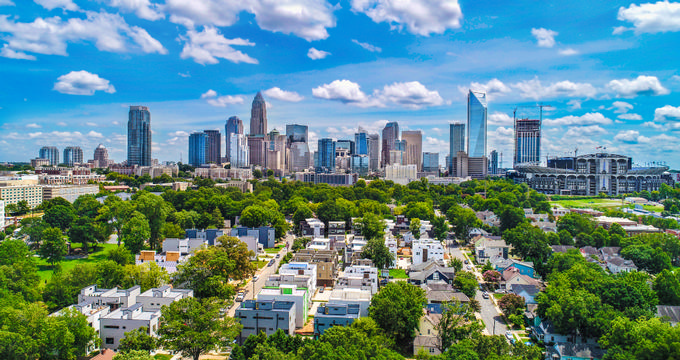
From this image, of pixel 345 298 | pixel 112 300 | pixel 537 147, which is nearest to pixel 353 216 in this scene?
pixel 345 298

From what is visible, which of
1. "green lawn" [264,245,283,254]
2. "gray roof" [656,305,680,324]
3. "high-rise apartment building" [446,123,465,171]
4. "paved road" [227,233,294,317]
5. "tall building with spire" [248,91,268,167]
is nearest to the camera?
"gray roof" [656,305,680,324]

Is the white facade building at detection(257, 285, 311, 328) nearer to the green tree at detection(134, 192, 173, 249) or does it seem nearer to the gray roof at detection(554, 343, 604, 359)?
the gray roof at detection(554, 343, 604, 359)

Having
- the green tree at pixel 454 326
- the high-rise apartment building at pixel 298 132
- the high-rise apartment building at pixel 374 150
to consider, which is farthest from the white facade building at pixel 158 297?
the high-rise apartment building at pixel 298 132

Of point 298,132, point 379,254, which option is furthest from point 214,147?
point 379,254

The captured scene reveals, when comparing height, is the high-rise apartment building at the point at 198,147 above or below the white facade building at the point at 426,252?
above

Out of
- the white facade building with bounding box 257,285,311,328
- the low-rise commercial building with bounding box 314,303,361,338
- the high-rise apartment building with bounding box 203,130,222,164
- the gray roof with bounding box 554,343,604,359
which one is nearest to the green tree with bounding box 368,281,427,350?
the low-rise commercial building with bounding box 314,303,361,338

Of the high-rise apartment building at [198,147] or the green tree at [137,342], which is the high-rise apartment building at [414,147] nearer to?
the high-rise apartment building at [198,147]
